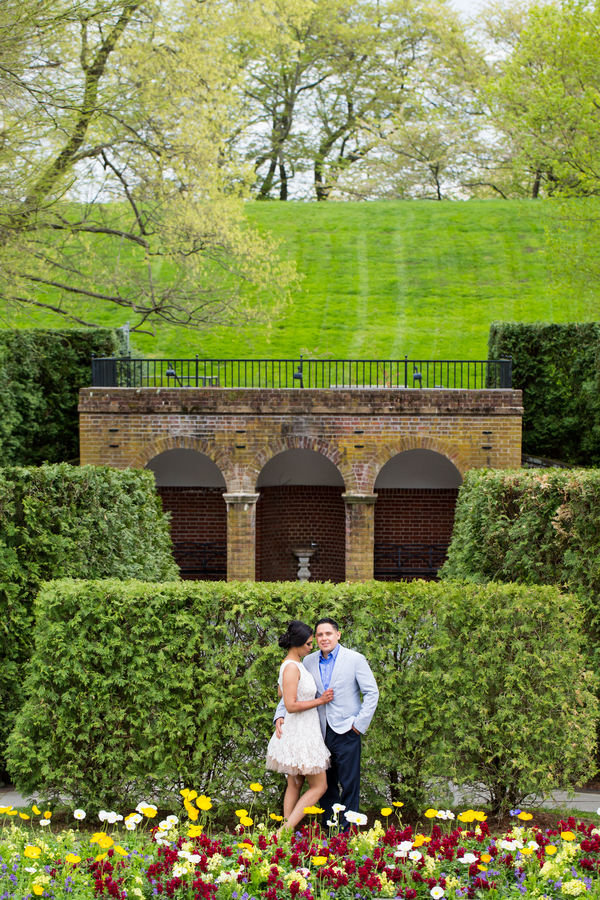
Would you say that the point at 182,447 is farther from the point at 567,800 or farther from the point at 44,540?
the point at 567,800

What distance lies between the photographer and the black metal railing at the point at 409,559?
60.6ft

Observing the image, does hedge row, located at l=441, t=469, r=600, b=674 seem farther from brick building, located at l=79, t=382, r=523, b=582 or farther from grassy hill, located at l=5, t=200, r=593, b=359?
grassy hill, located at l=5, t=200, r=593, b=359

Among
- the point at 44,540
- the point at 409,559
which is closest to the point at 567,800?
the point at 44,540

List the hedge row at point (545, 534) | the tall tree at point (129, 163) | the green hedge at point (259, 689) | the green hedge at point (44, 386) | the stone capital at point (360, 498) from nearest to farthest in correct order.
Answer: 1. the green hedge at point (259, 689)
2. the hedge row at point (545, 534)
3. the tall tree at point (129, 163)
4. the stone capital at point (360, 498)
5. the green hedge at point (44, 386)

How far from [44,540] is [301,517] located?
11.3m

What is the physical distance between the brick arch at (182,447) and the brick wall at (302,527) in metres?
2.64

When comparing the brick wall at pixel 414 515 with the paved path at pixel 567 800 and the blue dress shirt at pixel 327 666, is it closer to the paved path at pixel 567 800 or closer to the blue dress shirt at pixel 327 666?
the paved path at pixel 567 800

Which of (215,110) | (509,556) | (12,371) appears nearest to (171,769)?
(509,556)

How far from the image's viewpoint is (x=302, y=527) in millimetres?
18984

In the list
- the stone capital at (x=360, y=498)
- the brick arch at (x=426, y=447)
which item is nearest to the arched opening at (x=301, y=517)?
the stone capital at (x=360, y=498)

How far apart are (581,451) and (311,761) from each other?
1516cm

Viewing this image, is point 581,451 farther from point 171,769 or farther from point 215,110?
point 171,769

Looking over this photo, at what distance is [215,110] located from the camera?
19.0 meters

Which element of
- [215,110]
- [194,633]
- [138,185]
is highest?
[215,110]
